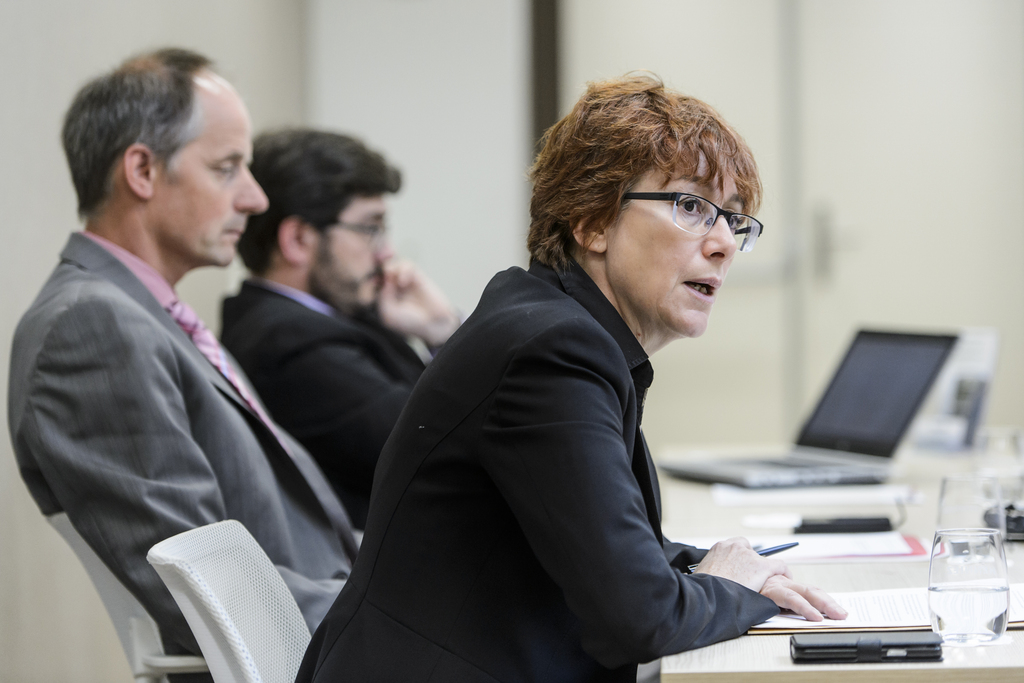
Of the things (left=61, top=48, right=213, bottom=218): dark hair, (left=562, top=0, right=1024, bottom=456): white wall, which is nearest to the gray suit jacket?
(left=61, top=48, right=213, bottom=218): dark hair

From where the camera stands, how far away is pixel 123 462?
1421 millimetres

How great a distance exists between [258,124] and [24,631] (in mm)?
2217

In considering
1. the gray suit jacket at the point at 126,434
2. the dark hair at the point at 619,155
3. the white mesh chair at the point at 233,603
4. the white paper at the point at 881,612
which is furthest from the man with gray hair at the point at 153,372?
the white paper at the point at 881,612

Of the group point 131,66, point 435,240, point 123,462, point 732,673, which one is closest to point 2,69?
point 131,66

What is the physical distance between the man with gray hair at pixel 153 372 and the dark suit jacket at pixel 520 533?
418 mm

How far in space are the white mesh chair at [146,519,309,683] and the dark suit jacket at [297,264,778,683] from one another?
0.10 metres

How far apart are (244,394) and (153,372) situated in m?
0.30

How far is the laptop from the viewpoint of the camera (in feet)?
7.14

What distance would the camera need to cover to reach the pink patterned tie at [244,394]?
176 centimetres

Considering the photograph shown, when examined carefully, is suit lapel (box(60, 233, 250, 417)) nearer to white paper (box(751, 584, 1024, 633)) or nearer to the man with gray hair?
the man with gray hair

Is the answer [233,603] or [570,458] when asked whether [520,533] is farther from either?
[233,603]

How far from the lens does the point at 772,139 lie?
431 centimetres

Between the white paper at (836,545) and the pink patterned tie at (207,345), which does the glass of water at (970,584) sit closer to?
the white paper at (836,545)

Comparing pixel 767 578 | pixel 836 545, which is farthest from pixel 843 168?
pixel 767 578
